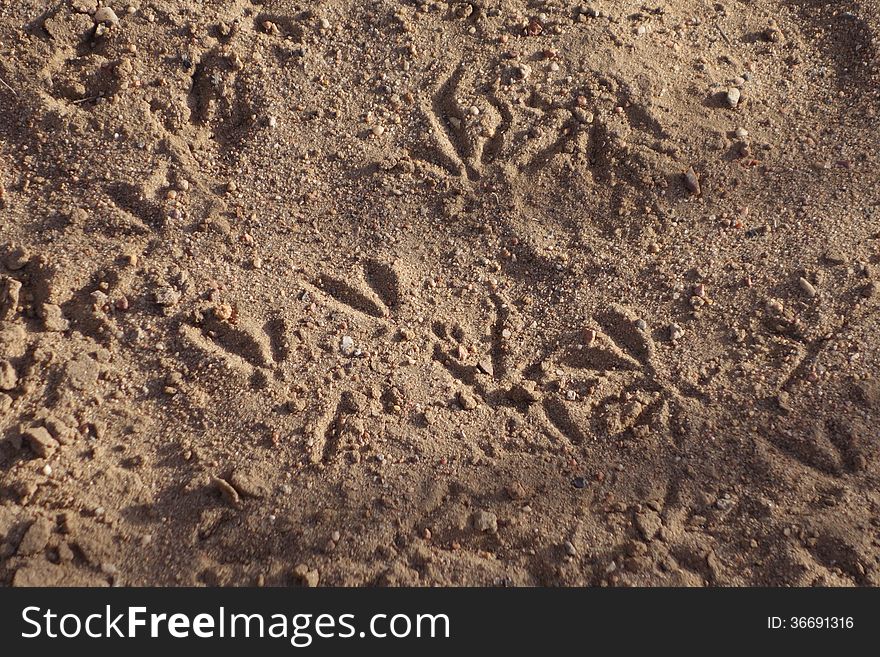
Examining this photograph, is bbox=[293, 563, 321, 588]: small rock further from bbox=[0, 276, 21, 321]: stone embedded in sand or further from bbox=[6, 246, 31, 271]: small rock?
bbox=[6, 246, 31, 271]: small rock

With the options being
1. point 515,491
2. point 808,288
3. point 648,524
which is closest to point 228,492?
point 515,491

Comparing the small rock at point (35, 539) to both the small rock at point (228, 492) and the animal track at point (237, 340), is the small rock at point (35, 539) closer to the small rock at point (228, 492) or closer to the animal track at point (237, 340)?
the small rock at point (228, 492)

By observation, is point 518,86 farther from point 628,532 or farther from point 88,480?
point 88,480

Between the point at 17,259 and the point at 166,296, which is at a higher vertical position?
the point at 166,296

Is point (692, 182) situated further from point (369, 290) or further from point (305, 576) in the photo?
point (305, 576)

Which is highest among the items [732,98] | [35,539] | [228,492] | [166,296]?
[732,98]

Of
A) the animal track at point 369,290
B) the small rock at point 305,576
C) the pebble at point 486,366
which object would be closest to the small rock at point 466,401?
the pebble at point 486,366

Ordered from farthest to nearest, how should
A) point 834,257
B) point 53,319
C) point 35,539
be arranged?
point 834,257
point 53,319
point 35,539
